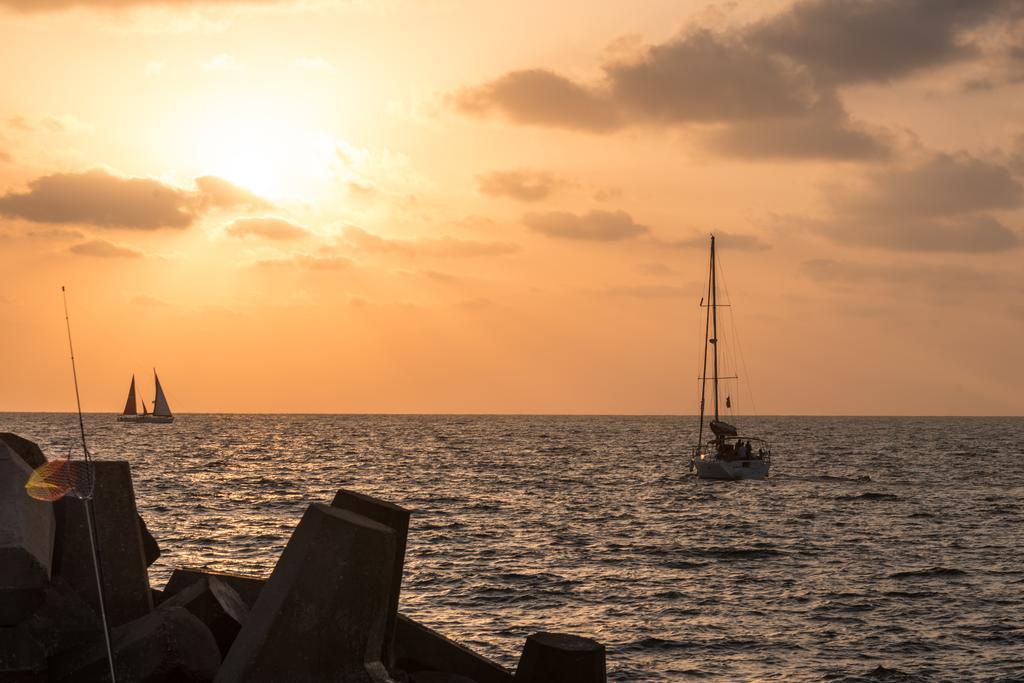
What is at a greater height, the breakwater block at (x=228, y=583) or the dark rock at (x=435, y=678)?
the breakwater block at (x=228, y=583)

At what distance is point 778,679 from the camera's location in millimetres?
16312

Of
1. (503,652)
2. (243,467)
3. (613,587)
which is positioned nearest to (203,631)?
(503,652)

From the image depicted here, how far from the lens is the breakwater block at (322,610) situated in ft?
21.7

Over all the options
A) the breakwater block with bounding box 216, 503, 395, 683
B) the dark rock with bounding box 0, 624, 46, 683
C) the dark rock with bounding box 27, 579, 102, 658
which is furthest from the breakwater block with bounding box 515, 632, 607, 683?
the dark rock with bounding box 0, 624, 46, 683

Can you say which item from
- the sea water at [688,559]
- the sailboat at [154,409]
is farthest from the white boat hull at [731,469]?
the sailboat at [154,409]

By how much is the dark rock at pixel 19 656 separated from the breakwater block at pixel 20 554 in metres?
0.20

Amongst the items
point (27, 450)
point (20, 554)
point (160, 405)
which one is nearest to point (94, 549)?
point (20, 554)

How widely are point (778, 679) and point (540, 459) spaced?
69.4 metres

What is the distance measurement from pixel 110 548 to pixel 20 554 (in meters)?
1.36

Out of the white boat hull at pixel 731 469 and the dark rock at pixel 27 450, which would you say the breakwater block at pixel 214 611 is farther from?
the white boat hull at pixel 731 469

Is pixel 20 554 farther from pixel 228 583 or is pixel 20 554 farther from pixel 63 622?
pixel 228 583

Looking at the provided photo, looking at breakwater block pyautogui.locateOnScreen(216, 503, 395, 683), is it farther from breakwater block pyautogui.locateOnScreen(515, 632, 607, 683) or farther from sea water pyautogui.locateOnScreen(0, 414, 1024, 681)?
sea water pyautogui.locateOnScreen(0, 414, 1024, 681)

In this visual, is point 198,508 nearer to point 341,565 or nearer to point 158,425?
point 341,565

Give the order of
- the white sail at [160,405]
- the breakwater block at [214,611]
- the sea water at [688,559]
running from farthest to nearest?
the white sail at [160,405] < the sea water at [688,559] < the breakwater block at [214,611]
